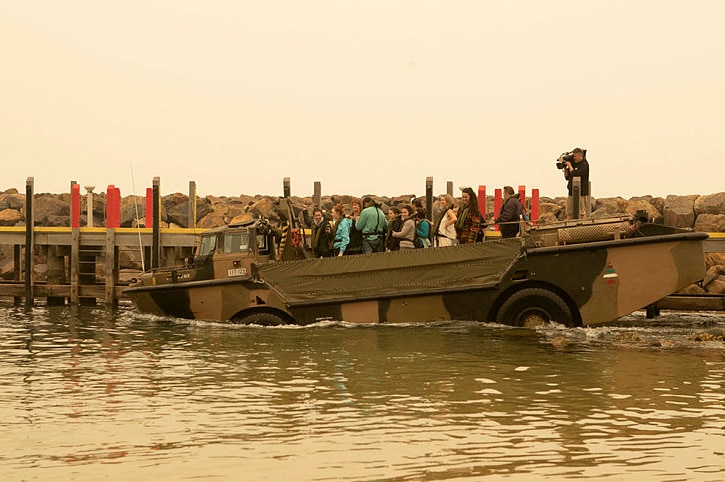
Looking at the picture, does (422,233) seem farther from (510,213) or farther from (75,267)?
(75,267)

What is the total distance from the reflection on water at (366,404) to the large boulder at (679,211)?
2060 cm

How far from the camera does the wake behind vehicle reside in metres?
18.6

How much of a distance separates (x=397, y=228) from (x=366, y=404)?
8.68m

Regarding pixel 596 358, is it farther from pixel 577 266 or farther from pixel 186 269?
pixel 186 269

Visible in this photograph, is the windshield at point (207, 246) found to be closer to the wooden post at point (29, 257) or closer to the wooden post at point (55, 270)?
the wooden post at point (29, 257)

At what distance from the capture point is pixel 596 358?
16.0 m

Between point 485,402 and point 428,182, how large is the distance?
15373 millimetres

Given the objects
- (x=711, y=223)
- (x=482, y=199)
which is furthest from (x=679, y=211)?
(x=482, y=199)

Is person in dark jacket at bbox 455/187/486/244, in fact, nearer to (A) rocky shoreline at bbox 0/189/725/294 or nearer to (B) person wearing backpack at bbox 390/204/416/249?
(B) person wearing backpack at bbox 390/204/416/249

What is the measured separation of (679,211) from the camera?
132ft

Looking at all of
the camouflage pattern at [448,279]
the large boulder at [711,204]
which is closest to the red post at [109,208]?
the camouflage pattern at [448,279]

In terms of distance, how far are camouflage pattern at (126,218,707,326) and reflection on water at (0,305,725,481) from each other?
0.41 m

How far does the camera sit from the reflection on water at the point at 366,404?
30.5ft

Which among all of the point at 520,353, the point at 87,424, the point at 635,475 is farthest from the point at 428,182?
the point at 635,475
